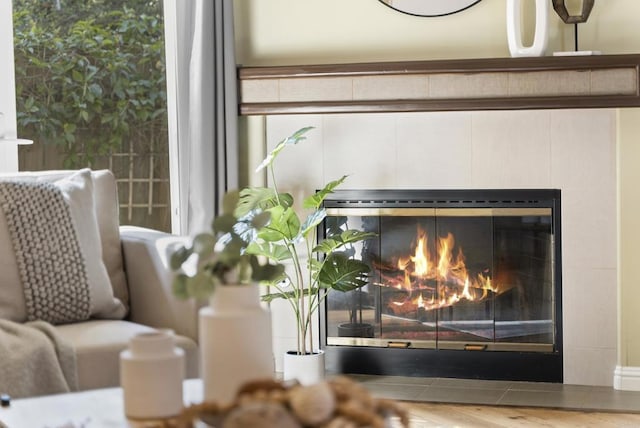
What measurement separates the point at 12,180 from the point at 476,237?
2.00 meters

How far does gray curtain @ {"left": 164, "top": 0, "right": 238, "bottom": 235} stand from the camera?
4.25m

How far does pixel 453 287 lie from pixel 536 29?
1.11 meters

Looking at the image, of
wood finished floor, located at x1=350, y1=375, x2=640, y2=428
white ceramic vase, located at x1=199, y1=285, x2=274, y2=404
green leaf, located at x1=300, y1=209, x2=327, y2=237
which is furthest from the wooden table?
green leaf, located at x1=300, y1=209, x2=327, y2=237

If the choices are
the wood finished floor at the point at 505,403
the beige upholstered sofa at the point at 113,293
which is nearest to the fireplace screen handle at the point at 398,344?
the wood finished floor at the point at 505,403

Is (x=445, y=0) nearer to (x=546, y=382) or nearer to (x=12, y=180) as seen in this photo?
(x=546, y=382)

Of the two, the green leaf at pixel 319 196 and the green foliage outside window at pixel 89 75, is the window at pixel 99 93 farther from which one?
the green leaf at pixel 319 196

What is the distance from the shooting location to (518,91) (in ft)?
13.0

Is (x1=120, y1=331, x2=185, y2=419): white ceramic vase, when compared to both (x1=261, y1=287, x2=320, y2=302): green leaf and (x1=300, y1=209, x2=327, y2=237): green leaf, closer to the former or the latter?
(x1=300, y1=209, x2=327, y2=237): green leaf

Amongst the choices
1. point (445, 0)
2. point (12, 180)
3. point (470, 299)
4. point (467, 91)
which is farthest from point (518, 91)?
point (12, 180)

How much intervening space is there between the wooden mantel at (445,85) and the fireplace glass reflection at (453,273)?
0.41 metres

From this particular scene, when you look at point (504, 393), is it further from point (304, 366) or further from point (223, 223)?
point (223, 223)

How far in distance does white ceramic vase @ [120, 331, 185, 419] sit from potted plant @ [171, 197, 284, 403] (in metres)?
0.06

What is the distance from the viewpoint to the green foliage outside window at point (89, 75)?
14.2ft

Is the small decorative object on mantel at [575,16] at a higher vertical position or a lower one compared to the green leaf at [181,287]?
higher
